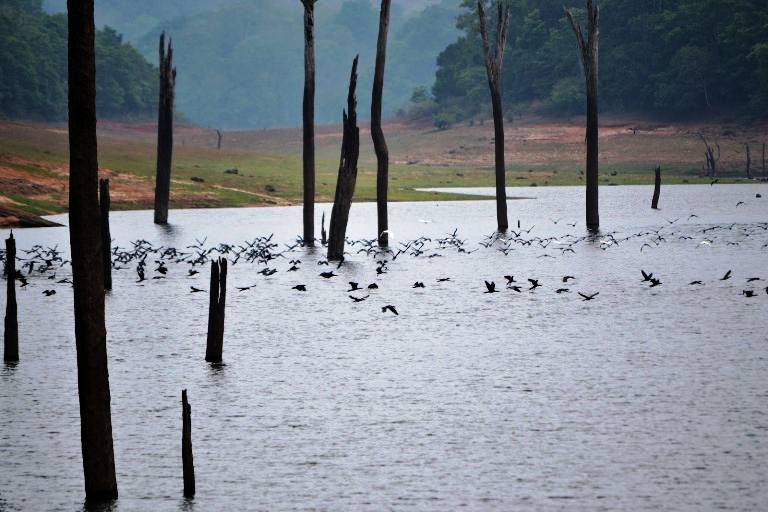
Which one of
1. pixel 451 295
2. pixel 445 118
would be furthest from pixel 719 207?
pixel 445 118

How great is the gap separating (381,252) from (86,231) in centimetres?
4199

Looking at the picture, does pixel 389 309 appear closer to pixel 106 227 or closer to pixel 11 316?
pixel 106 227

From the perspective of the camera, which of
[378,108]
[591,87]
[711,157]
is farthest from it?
[711,157]

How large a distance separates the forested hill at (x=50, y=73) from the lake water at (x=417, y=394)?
11547cm

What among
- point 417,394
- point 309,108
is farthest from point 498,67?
point 417,394

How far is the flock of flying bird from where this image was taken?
43031 mm

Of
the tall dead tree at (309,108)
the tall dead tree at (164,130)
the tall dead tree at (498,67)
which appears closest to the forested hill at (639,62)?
the tall dead tree at (164,130)

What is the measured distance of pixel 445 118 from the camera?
172 m

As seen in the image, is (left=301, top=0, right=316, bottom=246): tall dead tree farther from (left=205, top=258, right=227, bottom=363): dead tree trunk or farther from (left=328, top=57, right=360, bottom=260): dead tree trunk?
(left=205, top=258, right=227, bottom=363): dead tree trunk

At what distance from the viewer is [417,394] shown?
2412 centimetres

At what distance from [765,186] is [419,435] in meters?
100

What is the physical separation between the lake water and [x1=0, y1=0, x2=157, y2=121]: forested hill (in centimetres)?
11547

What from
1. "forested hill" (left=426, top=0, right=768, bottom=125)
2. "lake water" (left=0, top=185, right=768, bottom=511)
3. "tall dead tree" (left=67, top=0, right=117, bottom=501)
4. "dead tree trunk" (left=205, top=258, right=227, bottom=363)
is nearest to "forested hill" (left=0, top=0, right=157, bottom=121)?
"forested hill" (left=426, top=0, right=768, bottom=125)

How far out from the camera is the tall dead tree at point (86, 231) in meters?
14.4
